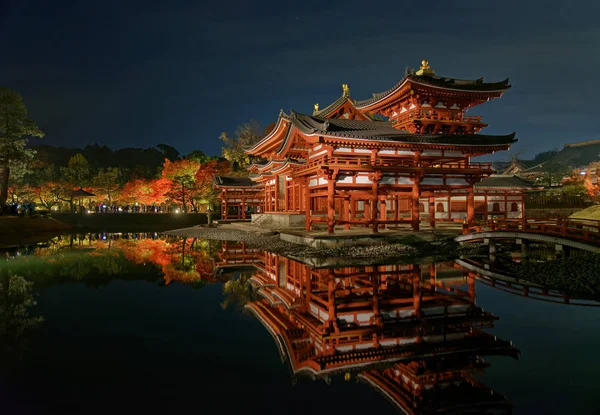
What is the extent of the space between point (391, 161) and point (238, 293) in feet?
48.6

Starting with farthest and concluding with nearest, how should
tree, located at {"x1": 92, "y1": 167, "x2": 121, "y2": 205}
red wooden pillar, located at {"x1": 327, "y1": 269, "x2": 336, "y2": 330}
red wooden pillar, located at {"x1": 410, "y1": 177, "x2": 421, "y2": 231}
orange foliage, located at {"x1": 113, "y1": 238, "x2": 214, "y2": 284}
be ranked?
tree, located at {"x1": 92, "y1": 167, "x2": 121, "y2": 205} → red wooden pillar, located at {"x1": 410, "y1": 177, "x2": 421, "y2": 231} → orange foliage, located at {"x1": 113, "y1": 238, "x2": 214, "y2": 284} → red wooden pillar, located at {"x1": 327, "y1": 269, "x2": 336, "y2": 330}

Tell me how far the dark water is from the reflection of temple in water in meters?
0.04

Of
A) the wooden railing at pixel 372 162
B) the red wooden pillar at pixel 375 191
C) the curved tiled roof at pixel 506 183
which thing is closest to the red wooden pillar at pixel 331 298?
the red wooden pillar at pixel 375 191

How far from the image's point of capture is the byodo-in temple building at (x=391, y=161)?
23141 mm

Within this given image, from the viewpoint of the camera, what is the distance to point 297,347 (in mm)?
8422

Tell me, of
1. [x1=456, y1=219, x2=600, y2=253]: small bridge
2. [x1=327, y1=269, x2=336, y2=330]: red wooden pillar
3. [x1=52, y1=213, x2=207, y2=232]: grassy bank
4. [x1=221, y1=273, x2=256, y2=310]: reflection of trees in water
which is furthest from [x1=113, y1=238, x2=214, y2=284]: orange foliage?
[x1=52, y1=213, x2=207, y2=232]: grassy bank

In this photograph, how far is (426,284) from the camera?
14508 millimetres

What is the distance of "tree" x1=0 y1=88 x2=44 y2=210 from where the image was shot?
39.8 meters

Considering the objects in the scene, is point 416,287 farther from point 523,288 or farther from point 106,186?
point 106,186

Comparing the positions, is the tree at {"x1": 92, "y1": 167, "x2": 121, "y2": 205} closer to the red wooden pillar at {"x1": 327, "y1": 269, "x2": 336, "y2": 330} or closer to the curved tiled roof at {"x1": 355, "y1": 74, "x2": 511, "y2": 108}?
the curved tiled roof at {"x1": 355, "y1": 74, "x2": 511, "y2": 108}

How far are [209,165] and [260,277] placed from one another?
135 feet

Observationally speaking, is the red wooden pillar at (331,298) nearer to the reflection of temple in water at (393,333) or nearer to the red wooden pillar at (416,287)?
the reflection of temple in water at (393,333)

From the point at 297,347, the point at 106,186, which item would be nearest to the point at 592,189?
the point at 297,347

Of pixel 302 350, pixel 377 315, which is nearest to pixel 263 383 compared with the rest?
pixel 302 350
